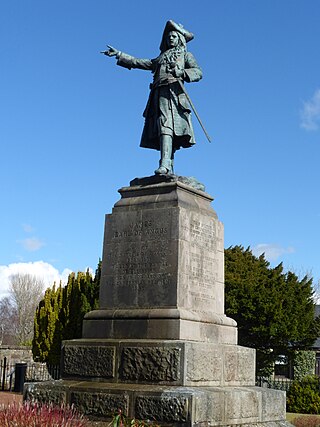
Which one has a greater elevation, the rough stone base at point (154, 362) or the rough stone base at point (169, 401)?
the rough stone base at point (154, 362)

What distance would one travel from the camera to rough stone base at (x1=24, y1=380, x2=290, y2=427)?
855 centimetres

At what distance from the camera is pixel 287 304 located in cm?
3325

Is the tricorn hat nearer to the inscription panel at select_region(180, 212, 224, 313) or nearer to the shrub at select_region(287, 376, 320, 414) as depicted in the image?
the inscription panel at select_region(180, 212, 224, 313)

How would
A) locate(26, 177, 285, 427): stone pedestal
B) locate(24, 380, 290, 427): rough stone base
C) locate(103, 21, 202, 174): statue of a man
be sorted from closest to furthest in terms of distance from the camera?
1. locate(24, 380, 290, 427): rough stone base
2. locate(26, 177, 285, 427): stone pedestal
3. locate(103, 21, 202, 174): statue of a man

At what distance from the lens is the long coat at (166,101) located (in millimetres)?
11539

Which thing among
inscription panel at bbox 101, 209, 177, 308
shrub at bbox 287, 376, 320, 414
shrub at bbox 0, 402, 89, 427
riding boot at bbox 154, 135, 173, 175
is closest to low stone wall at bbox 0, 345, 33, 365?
shrub at bbox 287, 376, 320, 414

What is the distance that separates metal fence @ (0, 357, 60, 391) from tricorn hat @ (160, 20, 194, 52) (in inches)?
668

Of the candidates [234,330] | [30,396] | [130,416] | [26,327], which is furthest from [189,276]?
[26,327]

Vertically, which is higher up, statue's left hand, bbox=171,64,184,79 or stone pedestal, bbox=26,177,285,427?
statue's left hand, bbox=171,64,184,79

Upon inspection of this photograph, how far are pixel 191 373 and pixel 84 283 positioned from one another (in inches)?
749

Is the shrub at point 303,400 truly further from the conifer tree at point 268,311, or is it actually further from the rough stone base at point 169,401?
the rough stone base at point 169,401

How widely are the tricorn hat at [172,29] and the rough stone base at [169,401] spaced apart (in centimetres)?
629

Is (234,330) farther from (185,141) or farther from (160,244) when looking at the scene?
(185,141)

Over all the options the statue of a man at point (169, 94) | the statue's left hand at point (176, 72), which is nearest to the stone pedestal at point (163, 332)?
the statue of a man at point (169, 94)
